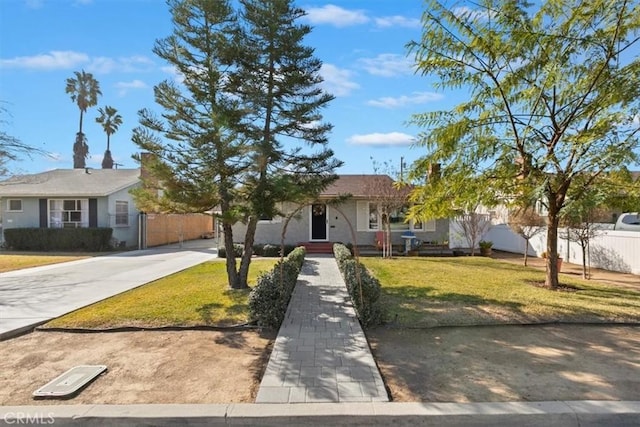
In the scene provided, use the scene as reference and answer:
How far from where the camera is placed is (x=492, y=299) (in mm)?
8242

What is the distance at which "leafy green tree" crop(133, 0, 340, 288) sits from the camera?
8219 millimetres

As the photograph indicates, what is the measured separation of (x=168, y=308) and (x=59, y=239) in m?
16.5

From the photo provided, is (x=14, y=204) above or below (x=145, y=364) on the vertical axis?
above

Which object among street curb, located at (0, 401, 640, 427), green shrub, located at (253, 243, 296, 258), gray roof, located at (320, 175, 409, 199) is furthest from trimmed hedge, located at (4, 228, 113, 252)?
street curb, located at (0, 401, 640, 427)

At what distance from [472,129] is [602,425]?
671 centimetres

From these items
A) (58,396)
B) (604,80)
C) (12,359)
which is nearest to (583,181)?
(604,80)

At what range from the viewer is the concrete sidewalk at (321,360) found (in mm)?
4030

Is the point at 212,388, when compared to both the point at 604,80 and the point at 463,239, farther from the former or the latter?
the point at 463,239

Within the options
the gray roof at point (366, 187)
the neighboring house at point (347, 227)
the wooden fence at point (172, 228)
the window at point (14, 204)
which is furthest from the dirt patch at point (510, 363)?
the window at point (14, 204)

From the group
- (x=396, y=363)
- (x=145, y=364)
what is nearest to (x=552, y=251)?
(x=396, y=363)

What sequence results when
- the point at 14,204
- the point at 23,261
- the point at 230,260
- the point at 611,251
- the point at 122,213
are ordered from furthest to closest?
the point at 122,213, the point at 14,204, the point at 23,261, the point at 611,251, the point at 230,260

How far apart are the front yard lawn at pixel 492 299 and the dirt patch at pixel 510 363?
41 centimetres

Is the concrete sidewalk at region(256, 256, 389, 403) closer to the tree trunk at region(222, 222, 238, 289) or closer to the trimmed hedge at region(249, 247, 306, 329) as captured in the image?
the trimmed hedge at region(249, 247, 306, 329)

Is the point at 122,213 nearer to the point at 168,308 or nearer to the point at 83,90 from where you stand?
the point at 168,308
